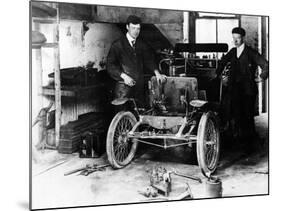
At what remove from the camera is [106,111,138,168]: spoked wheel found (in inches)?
141

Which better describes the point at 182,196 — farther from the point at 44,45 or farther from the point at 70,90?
the point at 44,45

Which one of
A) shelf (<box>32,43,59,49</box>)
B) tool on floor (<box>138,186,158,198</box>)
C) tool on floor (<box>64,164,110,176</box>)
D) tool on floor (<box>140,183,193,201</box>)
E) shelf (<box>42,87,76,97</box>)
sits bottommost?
tool on floor (<box>140,183,193,201</box>)

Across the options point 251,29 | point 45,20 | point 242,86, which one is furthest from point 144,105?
point 251,29

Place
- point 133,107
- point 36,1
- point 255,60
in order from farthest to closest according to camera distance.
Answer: point 255,60
point 133,107
point 36,1

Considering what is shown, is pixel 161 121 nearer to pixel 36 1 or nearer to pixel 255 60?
pixel 255 60

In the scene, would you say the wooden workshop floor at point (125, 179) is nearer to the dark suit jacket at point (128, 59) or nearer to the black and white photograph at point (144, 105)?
the black and white photograph at point (144, 105)

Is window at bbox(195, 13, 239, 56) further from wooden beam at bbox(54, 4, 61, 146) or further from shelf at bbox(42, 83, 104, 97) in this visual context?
wooden beam at bbox(54, 4, 61, 146)

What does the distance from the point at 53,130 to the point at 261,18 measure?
2.06 metres

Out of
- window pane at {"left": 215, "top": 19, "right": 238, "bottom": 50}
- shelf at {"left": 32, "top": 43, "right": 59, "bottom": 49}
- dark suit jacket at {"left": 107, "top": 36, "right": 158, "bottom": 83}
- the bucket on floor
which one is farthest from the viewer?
window pane at {"left": 215, "top": 19, "right": 238, "bottom": 50}

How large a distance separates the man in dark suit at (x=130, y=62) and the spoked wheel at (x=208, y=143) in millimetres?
520

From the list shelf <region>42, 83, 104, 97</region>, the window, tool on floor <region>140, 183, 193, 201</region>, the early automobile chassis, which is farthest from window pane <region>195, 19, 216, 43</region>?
tool on floor <region>140, 183, 193, 201</region>

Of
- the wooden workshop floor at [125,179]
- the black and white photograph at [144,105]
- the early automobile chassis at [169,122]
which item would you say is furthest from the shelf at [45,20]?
the wooden workshop floor at [125,179]

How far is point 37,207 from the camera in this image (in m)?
3.37

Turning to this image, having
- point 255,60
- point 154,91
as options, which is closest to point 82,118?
point 154,91
